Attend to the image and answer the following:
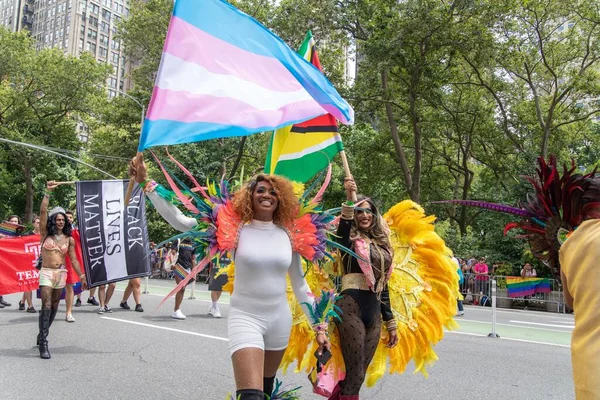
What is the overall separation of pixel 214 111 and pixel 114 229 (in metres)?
5.83

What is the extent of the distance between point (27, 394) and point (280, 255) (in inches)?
122

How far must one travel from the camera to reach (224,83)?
13.4 feet

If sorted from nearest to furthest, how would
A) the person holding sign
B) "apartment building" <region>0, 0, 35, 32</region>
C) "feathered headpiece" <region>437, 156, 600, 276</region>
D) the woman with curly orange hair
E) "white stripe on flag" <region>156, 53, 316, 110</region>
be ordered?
"feathered headpiece" <region>437, 156, 600, 276</region>
the woman with curly orange hair
"white stripe on flag" <region>156, 53, 316, 110</region>
the person holding sign
"apartment building" <region>0, 0, 35, 32</region>

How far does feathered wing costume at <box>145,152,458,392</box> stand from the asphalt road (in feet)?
3.07

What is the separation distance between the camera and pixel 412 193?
20.6 metres

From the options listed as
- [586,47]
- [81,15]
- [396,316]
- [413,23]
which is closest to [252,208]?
[396,316]

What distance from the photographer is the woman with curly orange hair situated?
10.2 ft

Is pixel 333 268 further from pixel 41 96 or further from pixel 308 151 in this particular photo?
pixel 41 96

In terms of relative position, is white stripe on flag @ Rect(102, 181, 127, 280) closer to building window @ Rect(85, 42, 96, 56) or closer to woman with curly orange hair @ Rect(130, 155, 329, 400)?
woman with curly orange hair @ Rect(130, 155, 329, 400)

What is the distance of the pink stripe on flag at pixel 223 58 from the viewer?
3.93 m

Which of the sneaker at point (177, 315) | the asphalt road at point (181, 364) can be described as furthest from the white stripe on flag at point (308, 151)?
the sneaker at point (177, 315)

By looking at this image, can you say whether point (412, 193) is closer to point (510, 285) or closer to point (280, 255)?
point (510, 285)

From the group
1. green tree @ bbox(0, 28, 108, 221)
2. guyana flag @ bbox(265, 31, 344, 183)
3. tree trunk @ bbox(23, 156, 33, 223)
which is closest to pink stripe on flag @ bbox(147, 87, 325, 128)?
guyana flag @ bbox(265, 31, 344, 183)

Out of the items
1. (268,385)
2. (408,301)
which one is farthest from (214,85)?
(408,301)
